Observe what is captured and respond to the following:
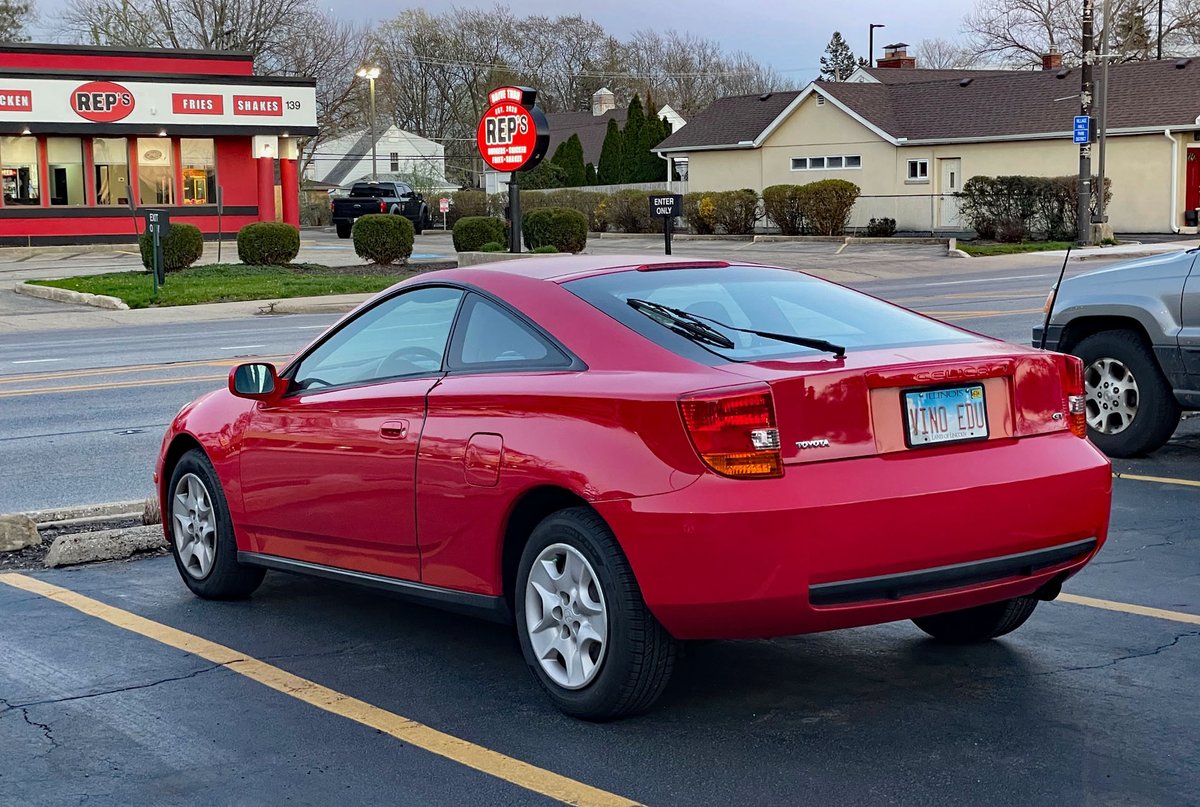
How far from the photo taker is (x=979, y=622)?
18.0 ft

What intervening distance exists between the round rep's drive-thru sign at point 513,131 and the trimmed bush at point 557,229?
1.17m

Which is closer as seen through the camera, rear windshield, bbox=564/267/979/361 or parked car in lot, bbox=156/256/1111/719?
parked car in lot, bbox=156/256/1111/719

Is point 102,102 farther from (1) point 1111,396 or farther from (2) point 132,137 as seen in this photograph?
(1) point 1111,396

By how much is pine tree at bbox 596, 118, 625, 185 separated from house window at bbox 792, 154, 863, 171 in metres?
15.2

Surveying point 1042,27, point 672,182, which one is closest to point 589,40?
point 1042,27

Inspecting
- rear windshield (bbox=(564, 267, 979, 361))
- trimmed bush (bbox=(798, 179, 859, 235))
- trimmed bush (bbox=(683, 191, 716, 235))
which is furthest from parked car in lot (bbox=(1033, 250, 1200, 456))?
trimmed bush (bbox=(683, 191, 716, 235))

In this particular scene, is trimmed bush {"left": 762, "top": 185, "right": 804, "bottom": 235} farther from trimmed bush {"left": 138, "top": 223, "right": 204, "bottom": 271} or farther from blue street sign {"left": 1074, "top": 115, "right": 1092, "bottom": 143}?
trimmed bush {"left": 138, "top": 223, "right": 204, "bottom": 271}

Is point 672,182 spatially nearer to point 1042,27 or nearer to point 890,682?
point 1042,27

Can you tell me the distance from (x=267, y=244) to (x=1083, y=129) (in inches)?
780

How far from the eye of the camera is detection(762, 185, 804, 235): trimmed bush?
45.5m

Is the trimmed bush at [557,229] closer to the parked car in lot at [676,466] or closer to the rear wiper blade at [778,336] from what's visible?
the parked car in lot at [676,466]

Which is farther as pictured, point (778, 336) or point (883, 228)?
point (883, 228)

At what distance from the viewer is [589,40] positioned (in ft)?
336

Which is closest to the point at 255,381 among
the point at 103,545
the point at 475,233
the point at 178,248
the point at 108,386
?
the point at 103,545
